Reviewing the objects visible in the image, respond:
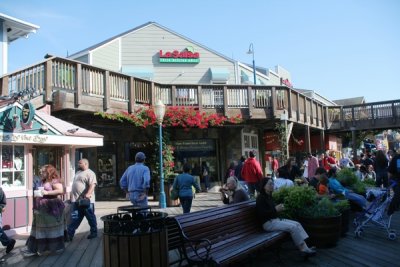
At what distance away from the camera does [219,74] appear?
69.5 ft

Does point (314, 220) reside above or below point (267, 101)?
below

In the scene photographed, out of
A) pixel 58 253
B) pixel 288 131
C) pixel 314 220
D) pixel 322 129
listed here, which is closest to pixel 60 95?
pixel 58 253

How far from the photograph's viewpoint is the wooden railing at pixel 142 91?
1001cm

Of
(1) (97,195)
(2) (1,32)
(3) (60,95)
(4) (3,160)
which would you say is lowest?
(1) (97,195)

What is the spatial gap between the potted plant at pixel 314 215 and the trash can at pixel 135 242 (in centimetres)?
331

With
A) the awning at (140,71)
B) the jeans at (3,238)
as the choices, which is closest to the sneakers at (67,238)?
the jeans at (3,238)

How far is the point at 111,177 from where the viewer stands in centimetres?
1586

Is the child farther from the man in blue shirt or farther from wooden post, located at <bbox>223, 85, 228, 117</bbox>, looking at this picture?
wooden post, located at <bbox>223, 85, 228, 117</bbox>

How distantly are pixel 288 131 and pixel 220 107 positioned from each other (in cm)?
322

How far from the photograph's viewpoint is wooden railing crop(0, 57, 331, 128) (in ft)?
32.8

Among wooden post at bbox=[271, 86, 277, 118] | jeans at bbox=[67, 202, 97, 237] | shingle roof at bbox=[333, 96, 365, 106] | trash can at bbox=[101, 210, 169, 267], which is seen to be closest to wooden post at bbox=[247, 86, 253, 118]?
wooden post at bbox=[271, 86, 277, 118]

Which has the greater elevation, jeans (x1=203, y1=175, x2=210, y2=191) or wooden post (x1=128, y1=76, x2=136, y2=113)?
wooden post (x1=128, y1=76, x2=136, y2=113)

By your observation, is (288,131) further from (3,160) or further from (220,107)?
(3,160)

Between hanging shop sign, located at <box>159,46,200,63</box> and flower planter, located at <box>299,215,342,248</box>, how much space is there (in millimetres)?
15944
